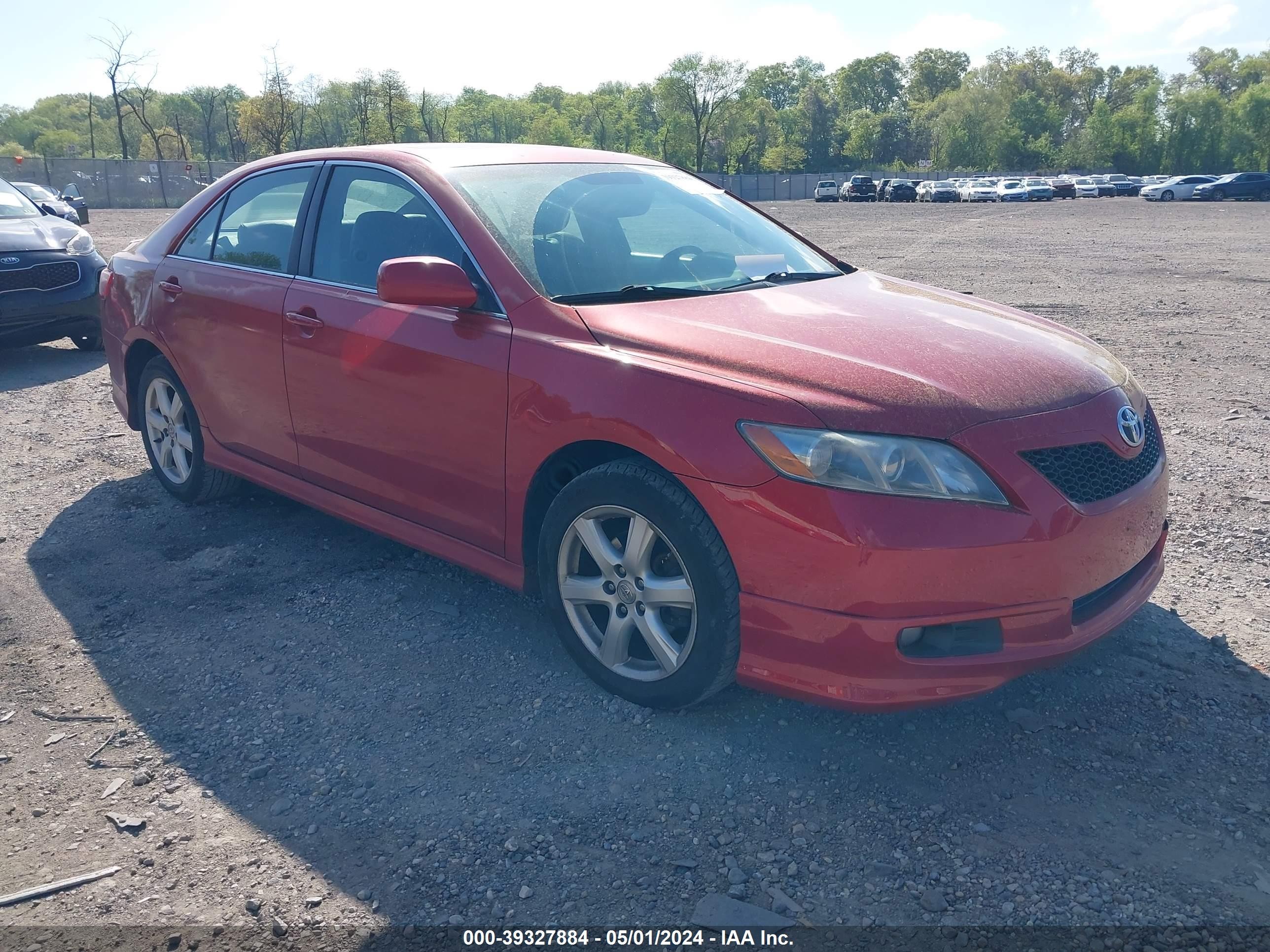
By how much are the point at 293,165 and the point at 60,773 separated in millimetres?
2658

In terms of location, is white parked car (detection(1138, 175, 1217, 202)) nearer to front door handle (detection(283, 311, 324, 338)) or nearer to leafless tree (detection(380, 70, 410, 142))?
leafless tree (detection(380, 70, 410, 142))

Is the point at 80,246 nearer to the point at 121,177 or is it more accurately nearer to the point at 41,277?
the point at 41,277

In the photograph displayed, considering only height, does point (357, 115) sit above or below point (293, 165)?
above

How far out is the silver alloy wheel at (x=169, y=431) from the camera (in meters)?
5.02

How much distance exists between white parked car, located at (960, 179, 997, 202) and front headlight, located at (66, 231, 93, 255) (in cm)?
5913

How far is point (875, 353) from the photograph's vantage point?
2.98 meters

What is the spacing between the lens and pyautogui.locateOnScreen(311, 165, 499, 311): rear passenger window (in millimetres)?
3672

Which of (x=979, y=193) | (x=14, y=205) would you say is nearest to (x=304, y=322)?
(x=14, y=205)

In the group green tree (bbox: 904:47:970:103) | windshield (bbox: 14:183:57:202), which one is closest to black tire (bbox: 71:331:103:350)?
windshield (bbox: 14:183:57:202)

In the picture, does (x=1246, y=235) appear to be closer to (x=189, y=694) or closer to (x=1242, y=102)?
(x=189, y=694)

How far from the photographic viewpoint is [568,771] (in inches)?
114

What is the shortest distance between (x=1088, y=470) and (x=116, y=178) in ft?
175

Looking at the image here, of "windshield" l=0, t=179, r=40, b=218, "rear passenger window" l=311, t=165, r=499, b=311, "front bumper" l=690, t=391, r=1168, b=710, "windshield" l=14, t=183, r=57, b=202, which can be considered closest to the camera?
"front bumper" l=690, t=391, r=1168, b=710

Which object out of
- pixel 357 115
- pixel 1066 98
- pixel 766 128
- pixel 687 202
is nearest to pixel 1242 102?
pixel 1066 98
